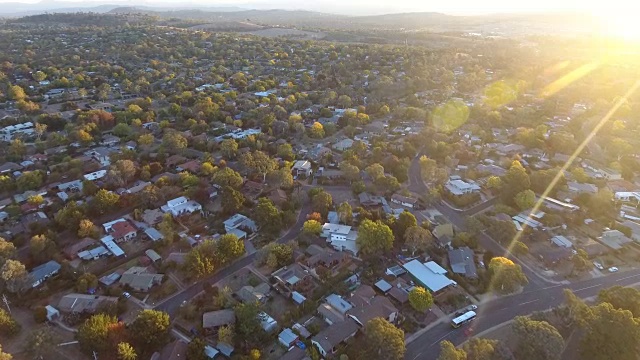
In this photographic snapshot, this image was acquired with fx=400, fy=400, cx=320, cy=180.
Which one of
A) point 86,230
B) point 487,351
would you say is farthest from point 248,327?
point 86,230

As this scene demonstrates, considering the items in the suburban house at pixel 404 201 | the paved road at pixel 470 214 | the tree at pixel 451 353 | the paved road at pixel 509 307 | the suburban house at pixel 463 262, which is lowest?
the paved road at pixel 509 307

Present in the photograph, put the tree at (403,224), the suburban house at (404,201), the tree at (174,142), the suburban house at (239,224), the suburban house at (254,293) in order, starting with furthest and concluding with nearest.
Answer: the tree at (174,142)
the suburban house at (404,201)
the suburban house at (239,224)
the tree at (403,224)
the suburban house at (254,293)

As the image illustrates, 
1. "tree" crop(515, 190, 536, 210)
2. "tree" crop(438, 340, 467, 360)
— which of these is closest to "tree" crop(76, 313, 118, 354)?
"tree" crop(438, 340, 467, 360)

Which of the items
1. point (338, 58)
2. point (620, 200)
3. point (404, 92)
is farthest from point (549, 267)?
point (338, 58)

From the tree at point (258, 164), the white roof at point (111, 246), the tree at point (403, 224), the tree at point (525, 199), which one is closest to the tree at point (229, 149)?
the tree at point (258, 164)

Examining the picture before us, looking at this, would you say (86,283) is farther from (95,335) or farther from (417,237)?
(417,237)

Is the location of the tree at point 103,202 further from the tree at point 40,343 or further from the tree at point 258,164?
the tree at point 40,343
